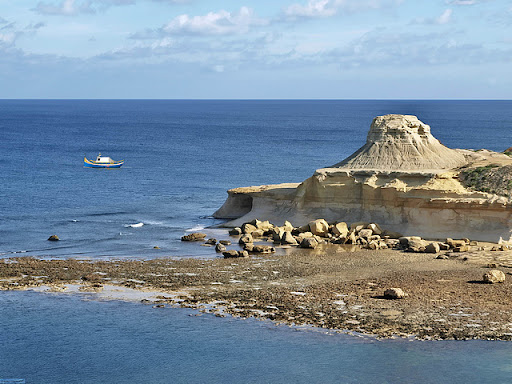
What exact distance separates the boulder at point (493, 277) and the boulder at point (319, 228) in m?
15.5

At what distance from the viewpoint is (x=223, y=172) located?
93188 mm

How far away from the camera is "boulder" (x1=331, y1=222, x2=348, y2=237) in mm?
52125

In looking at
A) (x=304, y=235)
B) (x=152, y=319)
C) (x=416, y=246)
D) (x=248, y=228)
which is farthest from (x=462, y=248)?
(x=152, y=319)

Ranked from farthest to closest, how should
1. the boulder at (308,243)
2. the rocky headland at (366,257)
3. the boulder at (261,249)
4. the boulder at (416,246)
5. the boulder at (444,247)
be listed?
→ 1. the boulder at (308,243)
2. the boulder at (261,249)
3. the boulder at (444,247)
4. the boulder at (416,246)
5. the rocky headland at (366,257)

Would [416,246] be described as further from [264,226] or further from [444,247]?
[264,226]

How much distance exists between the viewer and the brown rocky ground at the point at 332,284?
33.4 m

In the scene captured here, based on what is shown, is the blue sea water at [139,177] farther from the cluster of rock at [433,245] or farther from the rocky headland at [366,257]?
the cluster of rock at [433,245]

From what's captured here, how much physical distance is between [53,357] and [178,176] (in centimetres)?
6051

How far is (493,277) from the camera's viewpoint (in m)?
39.1

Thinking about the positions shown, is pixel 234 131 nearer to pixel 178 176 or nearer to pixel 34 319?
pixel 178 176

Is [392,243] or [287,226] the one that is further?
[287,226]

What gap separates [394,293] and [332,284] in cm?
417

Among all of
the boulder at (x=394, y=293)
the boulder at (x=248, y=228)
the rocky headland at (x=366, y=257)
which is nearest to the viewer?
the rocky headland at (x=366, y=257)

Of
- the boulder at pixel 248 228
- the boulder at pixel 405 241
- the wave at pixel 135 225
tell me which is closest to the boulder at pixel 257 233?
the boulder at pixel 248 228
